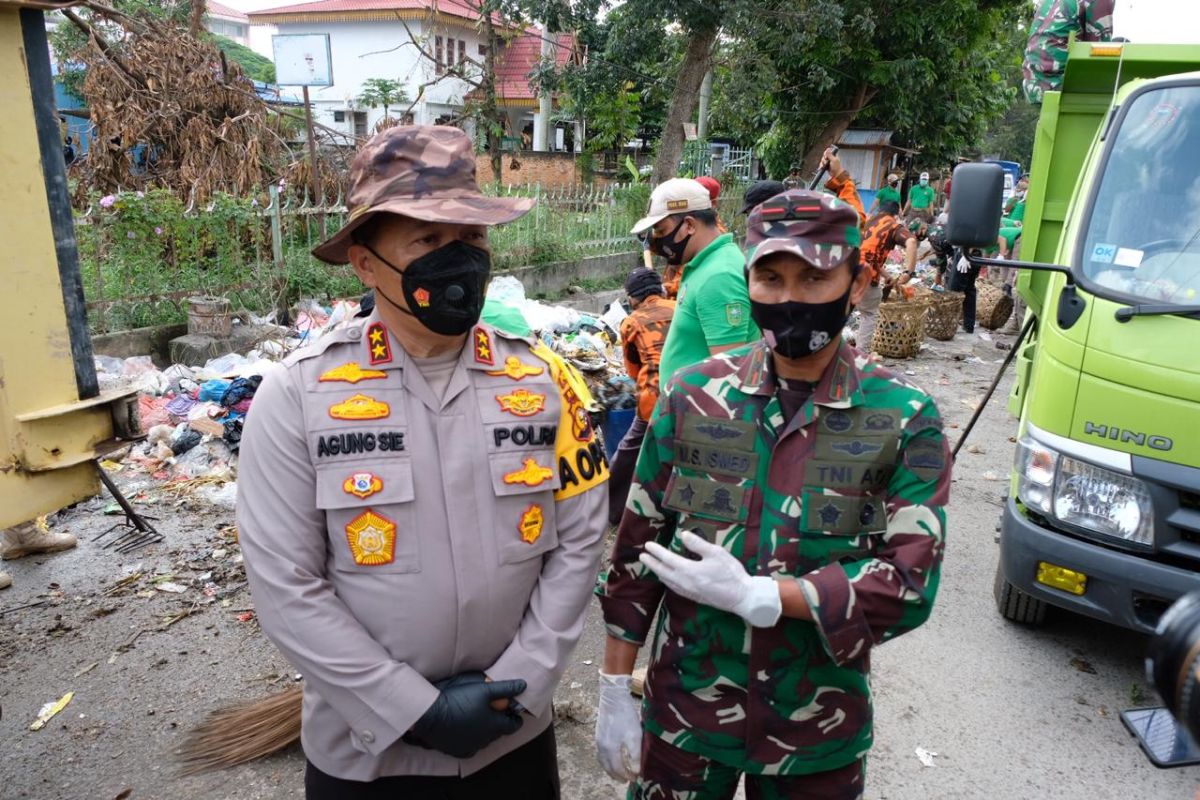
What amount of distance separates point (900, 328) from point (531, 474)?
28.9 feet

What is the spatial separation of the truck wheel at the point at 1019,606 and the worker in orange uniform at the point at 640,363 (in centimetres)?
187

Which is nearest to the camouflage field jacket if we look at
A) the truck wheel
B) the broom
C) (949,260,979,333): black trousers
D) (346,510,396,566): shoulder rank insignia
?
(346,510,396,566): shoulder rank insignia

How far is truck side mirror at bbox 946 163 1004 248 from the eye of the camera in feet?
11.4

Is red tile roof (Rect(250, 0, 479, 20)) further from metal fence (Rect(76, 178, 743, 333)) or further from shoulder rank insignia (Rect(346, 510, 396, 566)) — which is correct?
shoulder rank insignia (Rect(346, 510, 396, 566))

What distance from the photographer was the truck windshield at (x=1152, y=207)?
131 inches

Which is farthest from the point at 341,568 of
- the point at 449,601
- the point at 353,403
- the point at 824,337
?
the point at 824,337

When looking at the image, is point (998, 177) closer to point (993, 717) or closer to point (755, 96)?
point (993, 717)

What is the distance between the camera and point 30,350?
2.44m

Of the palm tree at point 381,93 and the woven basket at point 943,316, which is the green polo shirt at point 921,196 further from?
the palm tree at point 381,93

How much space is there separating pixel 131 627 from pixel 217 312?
384 centimetres

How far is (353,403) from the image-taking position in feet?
5.35

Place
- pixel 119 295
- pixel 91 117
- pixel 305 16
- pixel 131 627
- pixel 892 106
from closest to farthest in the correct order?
pixel 131 627 < pixel 119 295 < pixel 91 117 < pixel 892 106 < pixel 305 16

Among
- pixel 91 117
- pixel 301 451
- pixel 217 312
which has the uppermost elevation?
pixel 91 117

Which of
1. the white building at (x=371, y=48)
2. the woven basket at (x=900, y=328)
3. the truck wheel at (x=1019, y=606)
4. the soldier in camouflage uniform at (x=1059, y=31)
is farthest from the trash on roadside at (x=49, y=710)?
the white building at (x=371, y=48)
